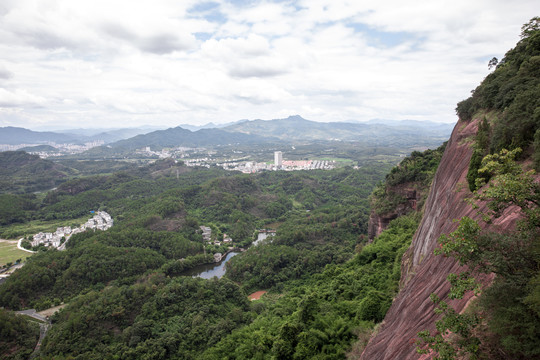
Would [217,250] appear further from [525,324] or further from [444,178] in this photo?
[525,324]

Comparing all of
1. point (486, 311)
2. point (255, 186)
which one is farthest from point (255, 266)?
point (255, 186)

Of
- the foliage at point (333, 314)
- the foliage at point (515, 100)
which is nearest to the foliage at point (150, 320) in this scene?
the foliage at point (333, 314)

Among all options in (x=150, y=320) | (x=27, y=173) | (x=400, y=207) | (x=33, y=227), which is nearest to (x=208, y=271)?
(x=150, y=320)

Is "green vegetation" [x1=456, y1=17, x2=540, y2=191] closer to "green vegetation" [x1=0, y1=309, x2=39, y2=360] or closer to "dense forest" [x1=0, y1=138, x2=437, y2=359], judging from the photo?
"dense forest" [x1=0, y1=138, x2=437, y2=359]

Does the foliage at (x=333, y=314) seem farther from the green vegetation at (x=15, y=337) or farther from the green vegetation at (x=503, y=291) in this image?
the green vegetation at (x=15, y=337)

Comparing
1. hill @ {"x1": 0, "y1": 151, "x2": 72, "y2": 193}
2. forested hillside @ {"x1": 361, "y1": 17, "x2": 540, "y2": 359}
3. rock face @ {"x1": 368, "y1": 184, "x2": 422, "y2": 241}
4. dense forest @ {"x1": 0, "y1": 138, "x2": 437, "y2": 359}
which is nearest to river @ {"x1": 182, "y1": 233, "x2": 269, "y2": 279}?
dense forest @ {"x1": 0, "y1": 138, "x2": 437, "y2": 359}

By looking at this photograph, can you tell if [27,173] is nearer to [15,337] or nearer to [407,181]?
[15,337]
